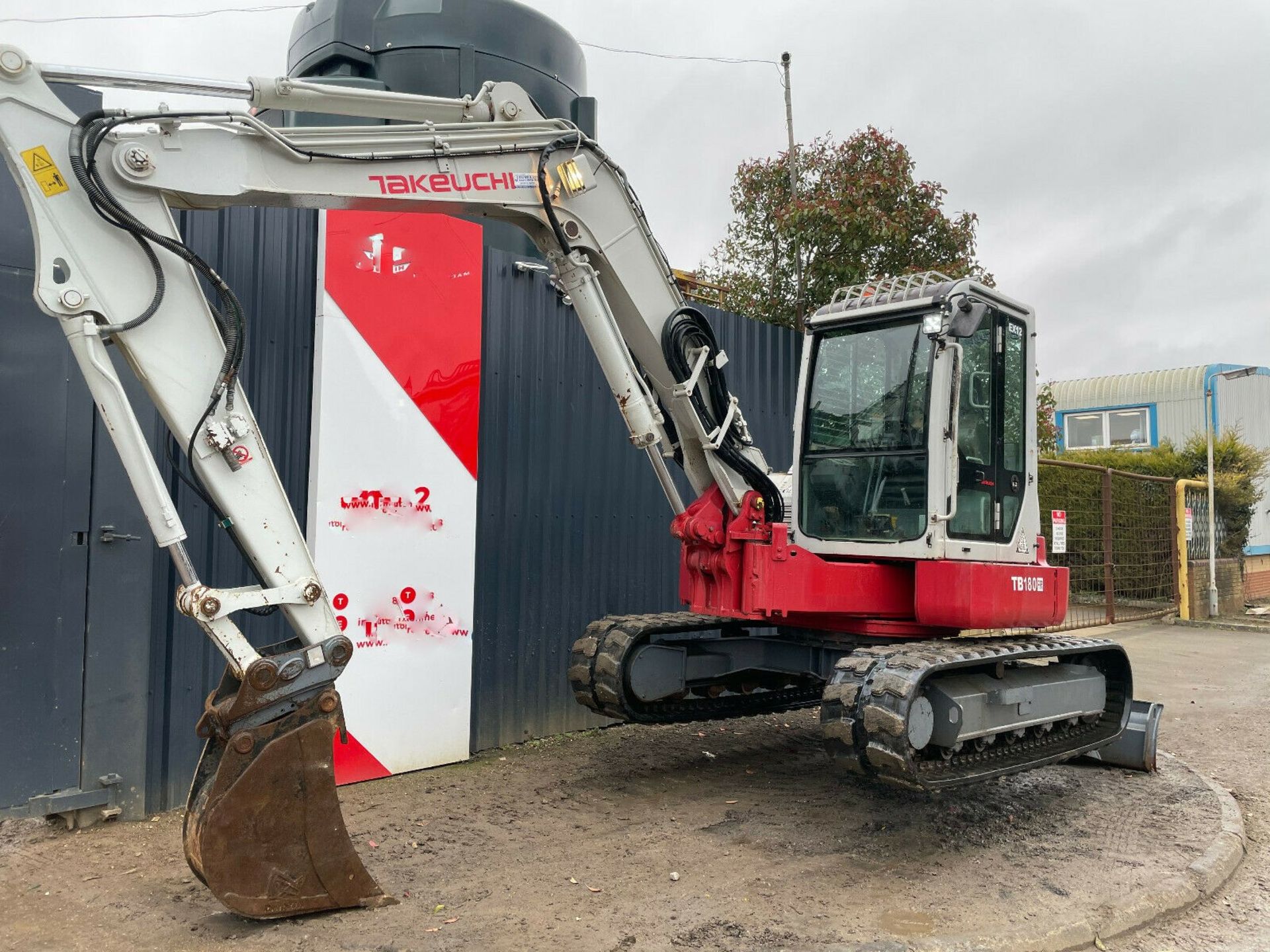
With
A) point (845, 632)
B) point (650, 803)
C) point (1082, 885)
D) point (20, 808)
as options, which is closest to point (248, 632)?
point (20, 808)

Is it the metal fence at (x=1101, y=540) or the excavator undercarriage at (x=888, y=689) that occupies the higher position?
the metal fence at (x=1101, y=540)

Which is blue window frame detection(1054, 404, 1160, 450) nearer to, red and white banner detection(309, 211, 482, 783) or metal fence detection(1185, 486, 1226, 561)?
metal fence detection(1185, 486, 1226, 561)

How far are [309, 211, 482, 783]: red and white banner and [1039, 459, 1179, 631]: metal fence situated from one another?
9725 millimetres

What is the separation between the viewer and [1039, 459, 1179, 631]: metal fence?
14.2 metres

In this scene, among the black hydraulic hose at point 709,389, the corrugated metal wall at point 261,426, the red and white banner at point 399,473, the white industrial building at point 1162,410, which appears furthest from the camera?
the white industrial building at point 1162,410

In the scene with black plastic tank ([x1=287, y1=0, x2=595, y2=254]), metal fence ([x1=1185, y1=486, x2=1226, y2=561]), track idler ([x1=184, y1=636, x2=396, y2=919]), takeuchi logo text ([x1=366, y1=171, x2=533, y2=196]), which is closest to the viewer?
track idler ([x1=184, y1=636, x2=396, y2=919])

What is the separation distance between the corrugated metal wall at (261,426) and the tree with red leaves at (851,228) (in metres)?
6.39

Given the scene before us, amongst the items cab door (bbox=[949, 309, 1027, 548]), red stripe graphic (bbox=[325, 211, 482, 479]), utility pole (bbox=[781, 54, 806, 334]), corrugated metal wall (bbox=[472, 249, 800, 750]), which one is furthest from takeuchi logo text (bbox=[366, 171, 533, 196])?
utility pole (bbox=[781, 54, 806, 334])

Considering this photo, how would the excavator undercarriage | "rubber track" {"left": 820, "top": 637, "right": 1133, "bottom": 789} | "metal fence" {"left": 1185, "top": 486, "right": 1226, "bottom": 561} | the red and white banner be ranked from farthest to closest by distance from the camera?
"metal fence" {"left": 1185, "top": 486, "right": 1226, "bottom": 561} < the red and white banner < the excavator undercarriage < "rubber track" {"left": 820, "top": 637, "right": 1133, "bottom": 789}

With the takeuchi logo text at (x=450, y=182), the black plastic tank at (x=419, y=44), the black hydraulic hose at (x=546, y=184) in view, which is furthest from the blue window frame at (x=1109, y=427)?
the takeuchi logo text at (x=450, y=182)

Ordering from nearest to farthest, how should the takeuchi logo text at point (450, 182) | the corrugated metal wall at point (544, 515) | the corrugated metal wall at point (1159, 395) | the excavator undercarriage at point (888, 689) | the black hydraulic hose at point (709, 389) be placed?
the takeuchi logo text at point (450, 182) < the excavator undercarriage at point (888, 689) < the black hydraulic hose at point (709, 389) < the corrugated metal wall at point (544, 515) < the corrugated metal wall at point (1159, 395)

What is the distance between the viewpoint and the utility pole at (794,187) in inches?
436

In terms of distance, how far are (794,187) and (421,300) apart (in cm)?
623

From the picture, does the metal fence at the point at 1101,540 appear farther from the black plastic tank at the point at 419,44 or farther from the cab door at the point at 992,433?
the black plastic tank at the point at 419,44
